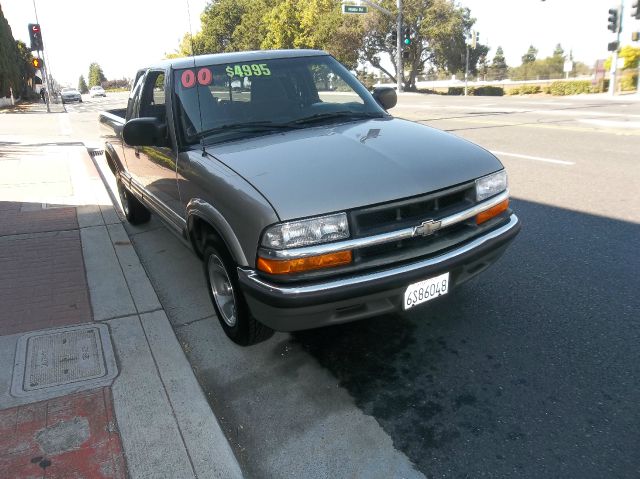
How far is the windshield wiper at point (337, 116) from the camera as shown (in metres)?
3.75

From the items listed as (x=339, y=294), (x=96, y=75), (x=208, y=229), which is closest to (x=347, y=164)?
(x=339, y=294)

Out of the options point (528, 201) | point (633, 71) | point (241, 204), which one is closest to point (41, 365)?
point (241, 204)

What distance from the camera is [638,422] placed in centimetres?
250

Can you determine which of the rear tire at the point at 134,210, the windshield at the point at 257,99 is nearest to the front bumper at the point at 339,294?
the windshield at the point at 257,99

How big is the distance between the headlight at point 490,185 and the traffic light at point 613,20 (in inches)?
1028

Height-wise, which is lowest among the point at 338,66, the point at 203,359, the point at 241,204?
the point at 203,359

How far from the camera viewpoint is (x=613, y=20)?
24.1m

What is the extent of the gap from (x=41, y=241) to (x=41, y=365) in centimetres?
285

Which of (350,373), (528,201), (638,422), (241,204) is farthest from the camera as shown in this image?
(528,201)

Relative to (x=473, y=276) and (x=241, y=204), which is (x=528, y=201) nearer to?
(x=473, y=276)

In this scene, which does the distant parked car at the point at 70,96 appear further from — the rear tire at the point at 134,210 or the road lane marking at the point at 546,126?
the rear tire at the point at 134,210

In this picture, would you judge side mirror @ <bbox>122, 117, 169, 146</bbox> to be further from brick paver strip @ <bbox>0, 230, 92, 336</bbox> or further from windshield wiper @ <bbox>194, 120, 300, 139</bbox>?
brick paver strip @ <bbox>0, 230, 92, 336</bbox>

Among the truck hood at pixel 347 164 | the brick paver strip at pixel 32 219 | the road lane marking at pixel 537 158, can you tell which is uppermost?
the truck hood at pixel 347 164

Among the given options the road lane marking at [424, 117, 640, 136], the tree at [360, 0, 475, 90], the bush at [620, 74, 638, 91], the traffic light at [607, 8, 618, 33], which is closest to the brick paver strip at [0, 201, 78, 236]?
the road lane marking at [424, 117, 640, 136]
